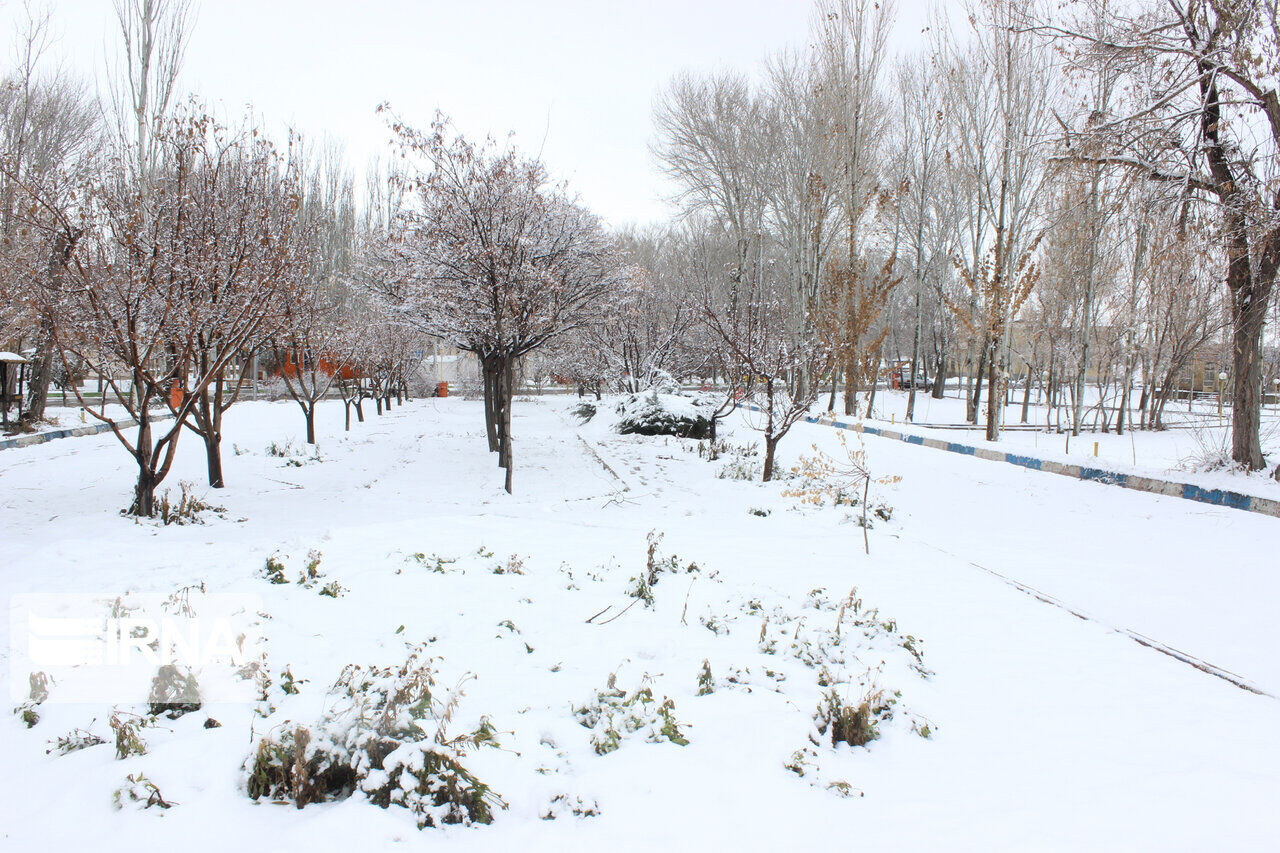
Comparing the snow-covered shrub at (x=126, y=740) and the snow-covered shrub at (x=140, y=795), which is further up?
the snow-covered shrub at (x=126, y=740)

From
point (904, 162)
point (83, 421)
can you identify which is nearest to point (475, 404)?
point (83, 421)

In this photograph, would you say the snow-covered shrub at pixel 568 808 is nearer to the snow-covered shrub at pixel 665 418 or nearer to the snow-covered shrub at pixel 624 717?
the snow-covered shrub at pixel 624 717

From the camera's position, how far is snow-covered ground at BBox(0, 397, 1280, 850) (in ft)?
7.23

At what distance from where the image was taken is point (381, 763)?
2357 millimetres

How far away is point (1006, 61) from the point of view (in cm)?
1380

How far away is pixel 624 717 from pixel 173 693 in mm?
1859

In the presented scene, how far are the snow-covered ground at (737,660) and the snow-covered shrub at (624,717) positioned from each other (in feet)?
0.20

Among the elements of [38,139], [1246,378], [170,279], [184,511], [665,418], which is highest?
[38,139]

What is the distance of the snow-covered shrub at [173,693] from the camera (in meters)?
2.64

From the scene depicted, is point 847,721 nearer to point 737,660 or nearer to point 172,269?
point 737,660

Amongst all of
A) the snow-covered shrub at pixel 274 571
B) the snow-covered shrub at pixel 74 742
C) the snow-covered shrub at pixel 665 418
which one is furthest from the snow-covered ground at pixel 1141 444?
the snow-covered shrub at pixel 74 742

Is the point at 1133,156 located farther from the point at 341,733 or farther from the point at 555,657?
the point at 341,733

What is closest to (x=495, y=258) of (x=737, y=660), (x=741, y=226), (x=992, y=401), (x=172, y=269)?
(x=172, y=269)

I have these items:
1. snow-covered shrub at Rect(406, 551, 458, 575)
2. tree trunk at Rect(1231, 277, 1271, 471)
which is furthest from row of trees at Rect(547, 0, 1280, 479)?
snow-covered shrub at Rect(406, 551, 458, 575)
